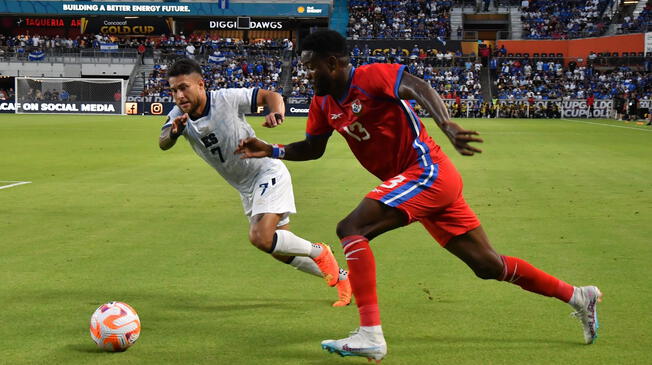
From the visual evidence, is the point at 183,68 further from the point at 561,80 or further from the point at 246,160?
the point at 561,80

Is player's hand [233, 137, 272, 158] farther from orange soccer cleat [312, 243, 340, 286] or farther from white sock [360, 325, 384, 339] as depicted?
white sock [360, 325, 384, 339]

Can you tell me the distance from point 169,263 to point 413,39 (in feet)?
209

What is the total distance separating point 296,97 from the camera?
57.5 meters

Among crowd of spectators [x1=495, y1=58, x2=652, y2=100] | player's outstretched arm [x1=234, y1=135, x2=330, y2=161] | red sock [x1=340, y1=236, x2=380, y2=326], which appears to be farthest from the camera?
crowd of spectators [x1=495, y1=58, x2=652, y2=100]

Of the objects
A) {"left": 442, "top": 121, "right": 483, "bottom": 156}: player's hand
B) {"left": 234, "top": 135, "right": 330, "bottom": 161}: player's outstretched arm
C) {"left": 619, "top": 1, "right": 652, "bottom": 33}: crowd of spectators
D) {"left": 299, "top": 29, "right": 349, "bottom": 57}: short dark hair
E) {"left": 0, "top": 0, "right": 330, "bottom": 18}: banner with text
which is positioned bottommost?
{"left": 234, "top": 135, "right": 330, "bottom": 161}: player's outstretched arm

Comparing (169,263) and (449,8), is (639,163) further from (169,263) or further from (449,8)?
(449,8)

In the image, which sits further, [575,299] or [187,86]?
[187,86]

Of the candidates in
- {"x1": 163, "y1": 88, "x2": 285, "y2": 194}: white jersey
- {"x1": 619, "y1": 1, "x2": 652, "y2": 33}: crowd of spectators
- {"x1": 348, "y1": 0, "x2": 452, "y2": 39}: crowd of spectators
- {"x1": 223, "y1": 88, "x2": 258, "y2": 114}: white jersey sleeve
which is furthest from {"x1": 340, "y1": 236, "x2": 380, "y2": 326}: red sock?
{"x1": 348, "y1": 0, "x2": 452, "y2": 39}: crowd of spectators

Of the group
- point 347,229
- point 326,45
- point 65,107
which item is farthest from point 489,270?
point 65,107

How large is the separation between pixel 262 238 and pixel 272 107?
106cm

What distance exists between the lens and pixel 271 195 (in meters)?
6.49

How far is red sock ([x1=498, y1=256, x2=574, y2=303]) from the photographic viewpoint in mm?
5270

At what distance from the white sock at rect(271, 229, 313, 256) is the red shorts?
1.31 meters

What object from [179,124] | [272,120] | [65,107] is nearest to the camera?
[272,120]
